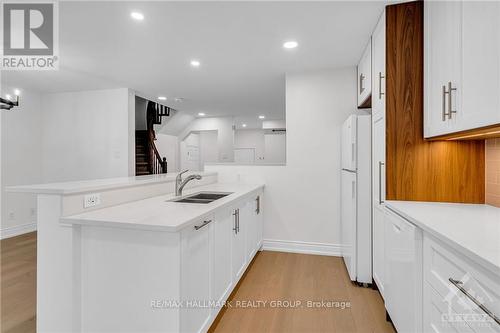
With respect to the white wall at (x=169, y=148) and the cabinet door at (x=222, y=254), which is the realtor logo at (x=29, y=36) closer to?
the cabinet door at (x=222, y=254)

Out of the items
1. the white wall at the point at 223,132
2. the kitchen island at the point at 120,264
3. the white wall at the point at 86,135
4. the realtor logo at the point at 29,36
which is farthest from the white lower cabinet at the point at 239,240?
the white wall at the point at 223,132

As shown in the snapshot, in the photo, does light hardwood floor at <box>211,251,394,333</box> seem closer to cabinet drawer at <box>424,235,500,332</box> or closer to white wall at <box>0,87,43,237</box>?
cabinet drawer at <box>424,235,500,332</box>

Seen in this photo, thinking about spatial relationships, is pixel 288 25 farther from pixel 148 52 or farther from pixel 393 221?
pixel 393 221

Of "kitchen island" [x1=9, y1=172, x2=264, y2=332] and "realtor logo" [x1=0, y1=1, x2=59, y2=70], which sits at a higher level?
"realtor logo" [x1=0, y1=1, x2=59, y2=70]

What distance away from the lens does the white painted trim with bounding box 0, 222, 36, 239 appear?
392cm

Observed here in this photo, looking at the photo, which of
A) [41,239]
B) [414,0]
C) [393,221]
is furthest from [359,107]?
[41,239]

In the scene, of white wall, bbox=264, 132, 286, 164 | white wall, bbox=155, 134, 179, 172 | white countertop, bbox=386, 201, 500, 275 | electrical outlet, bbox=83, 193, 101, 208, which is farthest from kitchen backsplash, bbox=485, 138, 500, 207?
white wall, bbox=155, 134, 179, 172

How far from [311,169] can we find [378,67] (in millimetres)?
1500

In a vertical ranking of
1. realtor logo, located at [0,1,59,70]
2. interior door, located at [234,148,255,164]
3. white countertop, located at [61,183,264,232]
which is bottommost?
white countertop, located at [61,183,264,232]

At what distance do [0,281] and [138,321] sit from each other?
220 cm

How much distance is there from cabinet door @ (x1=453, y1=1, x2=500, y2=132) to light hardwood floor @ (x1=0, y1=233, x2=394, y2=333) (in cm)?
157

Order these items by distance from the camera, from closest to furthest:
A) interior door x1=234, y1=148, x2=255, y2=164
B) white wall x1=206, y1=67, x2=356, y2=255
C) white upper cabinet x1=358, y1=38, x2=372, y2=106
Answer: white upper cabinet x1=358, y1=38, x2=372, y2=106 < white wall x1=206, y1=67, x2=356, y2=255 < interior door x1=234, y1=148, x2=255, y2=164

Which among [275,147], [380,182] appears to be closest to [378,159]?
[380,182]

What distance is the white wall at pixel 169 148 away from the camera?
7.46 metres
